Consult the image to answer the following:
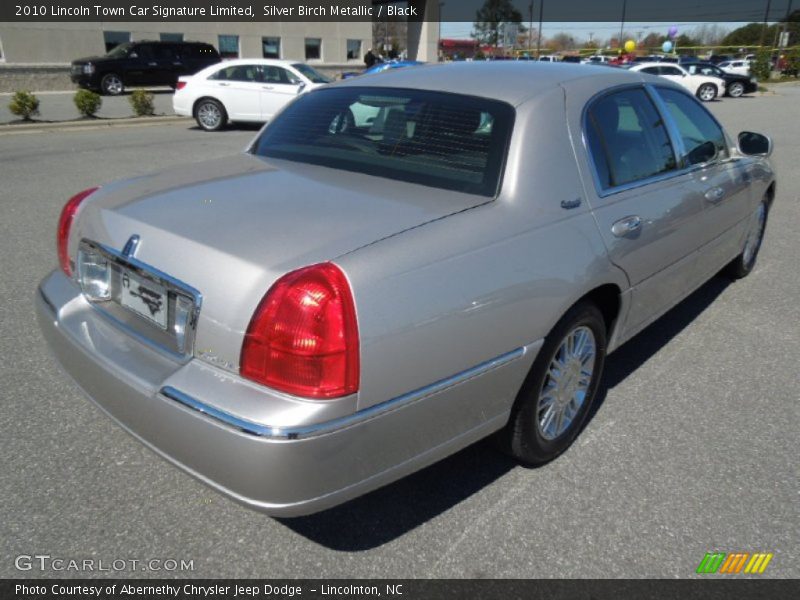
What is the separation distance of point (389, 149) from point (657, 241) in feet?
4.41

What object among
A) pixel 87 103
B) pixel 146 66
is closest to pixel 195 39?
pixel 146 66

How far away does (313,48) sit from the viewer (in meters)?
32.4

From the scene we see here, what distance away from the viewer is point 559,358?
267cm

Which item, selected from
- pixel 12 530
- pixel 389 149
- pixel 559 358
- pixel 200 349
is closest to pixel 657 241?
pixel 559 358

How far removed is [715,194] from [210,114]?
12613mm

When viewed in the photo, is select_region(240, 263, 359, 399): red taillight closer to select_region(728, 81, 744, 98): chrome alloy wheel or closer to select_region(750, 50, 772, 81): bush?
select_region(728, 81, 744, 98): chrome alloy wheel

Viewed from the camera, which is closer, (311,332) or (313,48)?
(311,332)

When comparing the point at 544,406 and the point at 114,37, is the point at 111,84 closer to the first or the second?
the point at 114,37

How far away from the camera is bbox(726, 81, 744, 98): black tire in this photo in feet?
95.1

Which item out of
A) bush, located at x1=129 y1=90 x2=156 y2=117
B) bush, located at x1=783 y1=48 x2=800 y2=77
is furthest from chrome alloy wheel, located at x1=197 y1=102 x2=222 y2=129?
bush, located at x1=783 y1=48 x2=800 y2=77

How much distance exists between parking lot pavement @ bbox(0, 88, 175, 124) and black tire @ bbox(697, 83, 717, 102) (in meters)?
20.4

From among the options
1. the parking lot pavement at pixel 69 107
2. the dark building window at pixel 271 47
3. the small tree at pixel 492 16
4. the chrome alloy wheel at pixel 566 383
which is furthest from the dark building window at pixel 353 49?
the small tree at pixel 492 16

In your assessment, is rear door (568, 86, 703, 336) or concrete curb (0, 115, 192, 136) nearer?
rear door (568, 86, 703, 336)

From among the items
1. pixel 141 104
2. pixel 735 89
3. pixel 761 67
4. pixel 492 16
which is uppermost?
pixel 492 16
